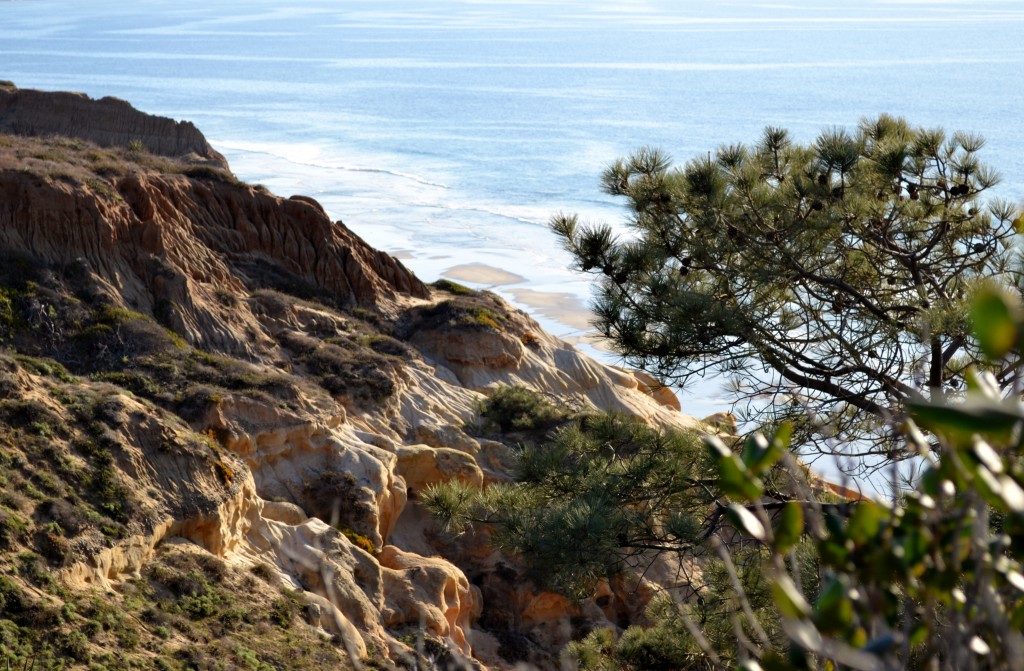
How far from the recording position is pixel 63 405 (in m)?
17.4

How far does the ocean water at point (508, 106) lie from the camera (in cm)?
6450

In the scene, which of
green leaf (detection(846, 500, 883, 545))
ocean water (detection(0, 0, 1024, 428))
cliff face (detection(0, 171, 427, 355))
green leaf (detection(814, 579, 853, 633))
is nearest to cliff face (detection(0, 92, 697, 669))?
cliff face (detection(0, 171, 427, 355))

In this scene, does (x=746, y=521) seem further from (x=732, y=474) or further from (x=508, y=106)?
(x=508, y=106)

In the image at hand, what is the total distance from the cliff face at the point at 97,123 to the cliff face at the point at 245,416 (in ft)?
30.5

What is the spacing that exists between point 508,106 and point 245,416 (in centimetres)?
9672

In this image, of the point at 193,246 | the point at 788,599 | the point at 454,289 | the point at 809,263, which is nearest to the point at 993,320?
the point at 788,599

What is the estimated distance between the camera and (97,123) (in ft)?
145

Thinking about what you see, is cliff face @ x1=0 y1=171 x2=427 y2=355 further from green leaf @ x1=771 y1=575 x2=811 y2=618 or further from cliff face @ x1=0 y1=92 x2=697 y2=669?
green leaf @ x1=771 y1=575 x2=811 y2=618

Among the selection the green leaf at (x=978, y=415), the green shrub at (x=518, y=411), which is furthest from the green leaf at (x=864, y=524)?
the green shrub at (x=518, y=411)

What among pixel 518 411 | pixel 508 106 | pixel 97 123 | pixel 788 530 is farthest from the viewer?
pixel 508 106

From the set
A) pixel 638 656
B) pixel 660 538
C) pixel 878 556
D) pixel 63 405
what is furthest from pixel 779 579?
pixel 63 405

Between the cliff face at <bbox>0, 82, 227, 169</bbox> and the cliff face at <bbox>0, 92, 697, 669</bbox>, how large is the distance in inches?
366

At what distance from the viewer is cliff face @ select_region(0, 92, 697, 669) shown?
15.7m

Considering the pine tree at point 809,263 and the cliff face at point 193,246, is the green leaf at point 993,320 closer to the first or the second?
the pine tree at point 809,263
